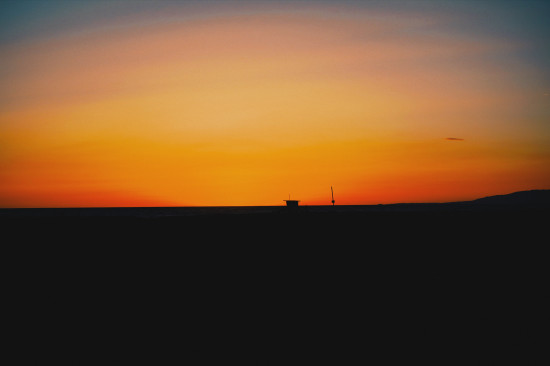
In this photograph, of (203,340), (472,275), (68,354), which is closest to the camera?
(68,354)

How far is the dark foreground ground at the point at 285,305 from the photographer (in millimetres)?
9531

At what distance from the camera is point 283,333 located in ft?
34.7

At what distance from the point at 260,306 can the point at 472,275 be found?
8940 mm

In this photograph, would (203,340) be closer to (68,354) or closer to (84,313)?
(68,354)

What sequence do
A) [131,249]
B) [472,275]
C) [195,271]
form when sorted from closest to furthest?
[472,275] < [195,271] < [131,249]

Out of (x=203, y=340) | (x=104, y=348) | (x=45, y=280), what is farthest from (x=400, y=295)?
(x=45, y=280)

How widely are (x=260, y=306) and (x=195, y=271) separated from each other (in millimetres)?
6149

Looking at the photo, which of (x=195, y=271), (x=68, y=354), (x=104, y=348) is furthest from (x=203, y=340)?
(x=195, y=271)

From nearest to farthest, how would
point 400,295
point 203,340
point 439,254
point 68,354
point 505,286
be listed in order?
point 68,354 → point 203,340 → point 400,295 → point 505,286 → point 439,254

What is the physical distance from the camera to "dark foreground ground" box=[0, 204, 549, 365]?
375 inches

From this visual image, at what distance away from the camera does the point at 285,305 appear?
13.0m

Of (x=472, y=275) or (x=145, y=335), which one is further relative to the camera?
(x=472, y=275)

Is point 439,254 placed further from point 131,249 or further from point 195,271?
point 131,249

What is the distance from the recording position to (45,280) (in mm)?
17125
